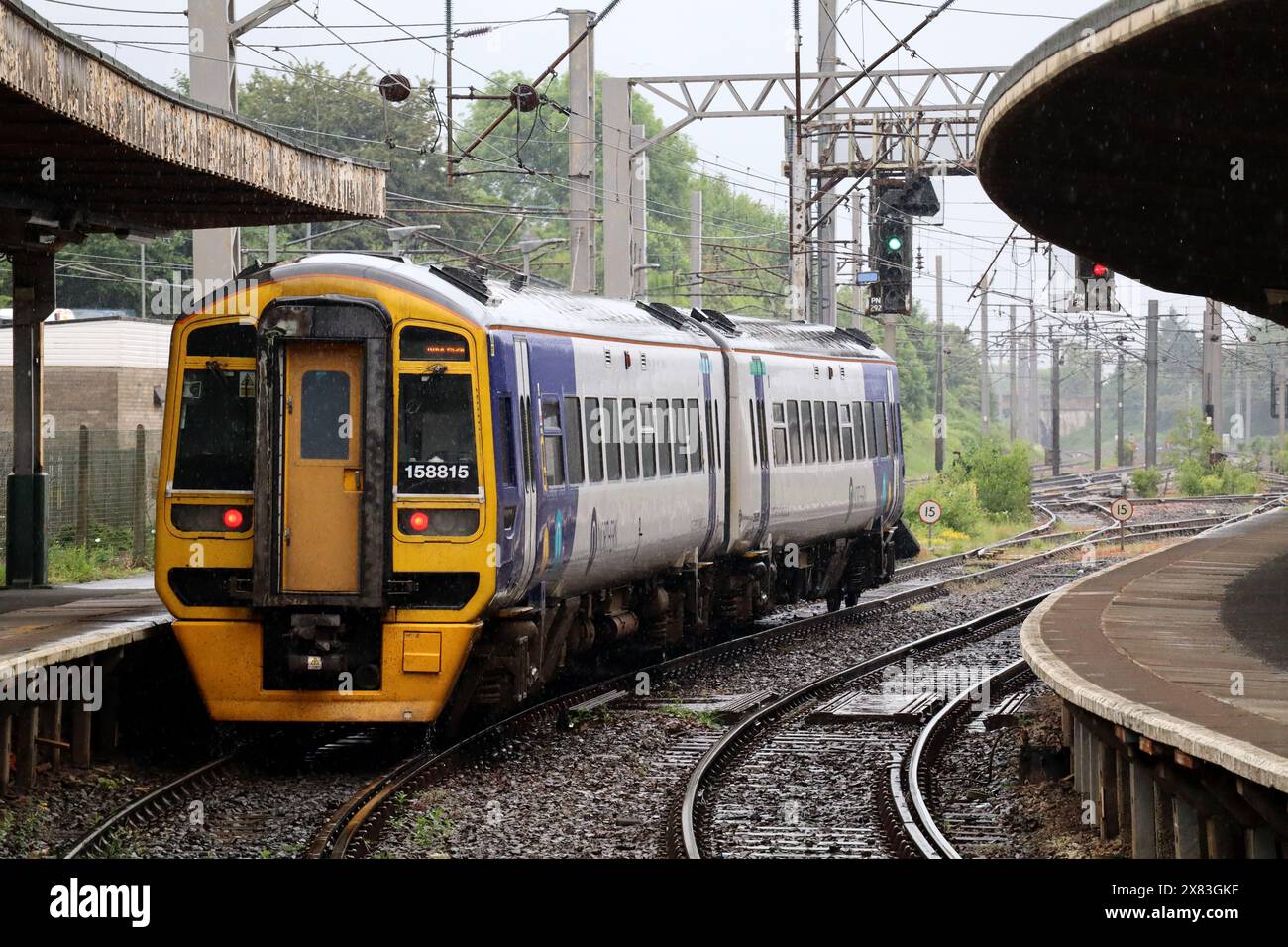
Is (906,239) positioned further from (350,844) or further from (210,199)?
(350,844)

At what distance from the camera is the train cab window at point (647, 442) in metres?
15.8

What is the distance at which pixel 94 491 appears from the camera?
2381 centimetres

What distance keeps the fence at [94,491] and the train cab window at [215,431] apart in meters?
10.1

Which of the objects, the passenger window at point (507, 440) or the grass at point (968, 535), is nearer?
the passenger window at point (507, 440)

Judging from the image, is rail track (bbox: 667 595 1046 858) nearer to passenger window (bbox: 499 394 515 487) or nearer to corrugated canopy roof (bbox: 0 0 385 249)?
passenger window (bbox: 499 394 515 487)

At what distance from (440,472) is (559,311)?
2.71m

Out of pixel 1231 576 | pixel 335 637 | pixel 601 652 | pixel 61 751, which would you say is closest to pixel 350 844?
pixel 335 637

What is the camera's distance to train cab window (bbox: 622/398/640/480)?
605 inches

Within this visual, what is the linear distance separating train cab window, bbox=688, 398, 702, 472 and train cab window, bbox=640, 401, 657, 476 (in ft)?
3.75

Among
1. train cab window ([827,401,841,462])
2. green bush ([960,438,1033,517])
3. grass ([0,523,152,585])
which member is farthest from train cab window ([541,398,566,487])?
green bush ([960,438,1033,517])

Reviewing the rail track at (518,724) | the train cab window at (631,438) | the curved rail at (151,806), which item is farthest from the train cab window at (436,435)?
the train cab window at (631,438)

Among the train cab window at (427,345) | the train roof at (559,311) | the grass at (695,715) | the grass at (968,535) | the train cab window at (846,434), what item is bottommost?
the grass at (695,715)

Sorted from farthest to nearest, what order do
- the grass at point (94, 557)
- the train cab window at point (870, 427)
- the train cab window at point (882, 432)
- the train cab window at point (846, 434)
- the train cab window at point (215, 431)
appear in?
the train cab window at point (882, 432) → the train cab window at point (870, 427) → the train cab window at point (846, 434) → the grass at point (94, 557) → the train cab window at point (215, 431)

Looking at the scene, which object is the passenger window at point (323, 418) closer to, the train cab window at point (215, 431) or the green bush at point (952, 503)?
the train cab window at point (215, 431)
